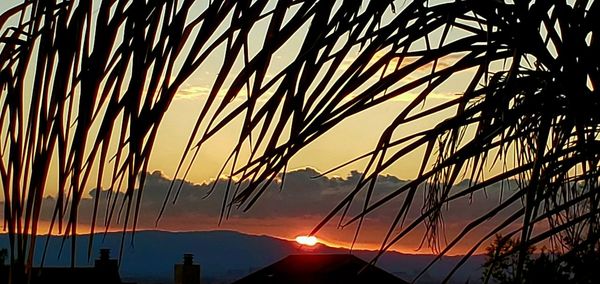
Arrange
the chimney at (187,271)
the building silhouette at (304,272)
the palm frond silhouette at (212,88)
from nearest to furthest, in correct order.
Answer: the palm frond silhouette at (212,88) < the building silhouette at (304,272) < the chimney at (187,271)

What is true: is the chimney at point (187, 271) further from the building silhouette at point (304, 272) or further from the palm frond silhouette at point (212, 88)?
the palm frond silhouette at point (212, 88)

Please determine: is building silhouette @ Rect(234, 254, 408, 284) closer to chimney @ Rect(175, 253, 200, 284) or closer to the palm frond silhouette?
chimney @ Rect(175, 253, 200, 284)

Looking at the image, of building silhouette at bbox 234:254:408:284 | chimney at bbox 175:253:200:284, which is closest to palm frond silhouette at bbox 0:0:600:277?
building silhouette at bbox 234:254:408:284

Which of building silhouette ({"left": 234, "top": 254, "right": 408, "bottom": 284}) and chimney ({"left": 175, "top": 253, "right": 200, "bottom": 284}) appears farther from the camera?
chimney ({"left": 175, "top": 253, "right": 200, "bottom": 284})

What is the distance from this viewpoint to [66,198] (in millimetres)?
580

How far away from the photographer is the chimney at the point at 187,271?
38.0 feet

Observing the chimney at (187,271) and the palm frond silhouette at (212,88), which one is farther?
the chimney at (187,271)

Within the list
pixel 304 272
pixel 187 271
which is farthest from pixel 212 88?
pixel 187 271

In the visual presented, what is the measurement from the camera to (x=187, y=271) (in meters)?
11.7

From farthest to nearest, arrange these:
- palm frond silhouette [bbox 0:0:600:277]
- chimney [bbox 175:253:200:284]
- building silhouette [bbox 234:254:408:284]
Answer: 1. chimney [bbox 175:253:200:284]
2. building silhouette [bbox 234:254:408:284]
3. palm frond silhouette [bbox 0:0:600:277]

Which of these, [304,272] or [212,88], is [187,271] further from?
[212,88]

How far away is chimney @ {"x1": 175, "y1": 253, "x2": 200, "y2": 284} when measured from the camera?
1159 cm

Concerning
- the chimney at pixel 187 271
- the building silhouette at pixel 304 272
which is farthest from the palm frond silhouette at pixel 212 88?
the chimney at pixel 187 271

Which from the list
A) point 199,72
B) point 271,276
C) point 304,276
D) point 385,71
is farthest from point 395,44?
point 271,276
